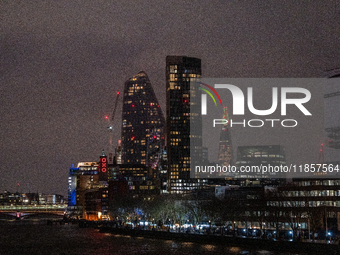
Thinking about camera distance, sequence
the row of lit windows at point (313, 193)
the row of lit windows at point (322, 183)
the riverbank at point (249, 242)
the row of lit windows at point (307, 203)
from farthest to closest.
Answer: the row of lit windows at point (322, 183) → the row of lit windows at point (313, 193) → the row of lit windows at point (307, 203) → the riverbank at point (249, 242)

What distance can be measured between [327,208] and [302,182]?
39.8ft

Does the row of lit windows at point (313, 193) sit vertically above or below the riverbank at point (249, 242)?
above

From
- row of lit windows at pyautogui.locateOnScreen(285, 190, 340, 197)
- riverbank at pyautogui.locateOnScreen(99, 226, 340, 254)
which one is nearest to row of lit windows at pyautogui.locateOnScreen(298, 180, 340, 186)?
row of lit windows at pyautogui.locateOnScreen(285, 190, 340, 197)

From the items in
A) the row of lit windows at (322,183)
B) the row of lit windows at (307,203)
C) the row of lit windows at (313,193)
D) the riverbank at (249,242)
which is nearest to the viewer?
the riverbank at (249,242)

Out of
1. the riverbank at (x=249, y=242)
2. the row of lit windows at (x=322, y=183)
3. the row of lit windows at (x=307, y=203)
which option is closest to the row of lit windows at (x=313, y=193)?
the row of lit windows at (x=322, y=183)

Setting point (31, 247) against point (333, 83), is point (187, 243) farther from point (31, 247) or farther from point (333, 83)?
point (333, 83)

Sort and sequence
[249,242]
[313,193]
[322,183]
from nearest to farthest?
[249,242], [322,183], [313,193]

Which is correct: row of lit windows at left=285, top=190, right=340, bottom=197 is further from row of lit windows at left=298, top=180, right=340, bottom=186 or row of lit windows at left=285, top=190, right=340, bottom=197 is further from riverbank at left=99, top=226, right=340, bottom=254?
riverbank at left=99, top=226, right=340, bottom=254

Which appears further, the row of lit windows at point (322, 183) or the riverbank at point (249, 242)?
the row of lit windows at point (322, 183)

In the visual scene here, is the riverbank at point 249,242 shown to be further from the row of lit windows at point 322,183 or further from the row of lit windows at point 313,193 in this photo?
the row of lit windows at point 322,183

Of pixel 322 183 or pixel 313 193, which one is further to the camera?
pixel 313 193

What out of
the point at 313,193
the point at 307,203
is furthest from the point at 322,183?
the point at 307,203

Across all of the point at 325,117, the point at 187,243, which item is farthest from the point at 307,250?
the point at 325,117

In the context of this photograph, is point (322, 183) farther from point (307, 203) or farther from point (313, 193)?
point (307, 203)
